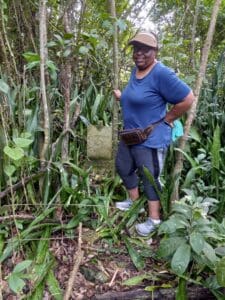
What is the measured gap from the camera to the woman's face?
239 cm

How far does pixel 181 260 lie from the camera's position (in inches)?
78.6

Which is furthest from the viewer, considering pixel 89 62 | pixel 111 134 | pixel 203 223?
pixel 89 62

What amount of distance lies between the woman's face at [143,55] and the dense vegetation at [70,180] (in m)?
0.20

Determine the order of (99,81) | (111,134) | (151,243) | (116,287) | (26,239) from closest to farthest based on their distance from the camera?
(116,287)
(26,239)
(151,243)
(111,134)
(99,81)

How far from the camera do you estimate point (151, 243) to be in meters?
2.59

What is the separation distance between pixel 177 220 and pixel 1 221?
122 centimetres

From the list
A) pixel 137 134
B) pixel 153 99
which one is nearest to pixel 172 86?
pixel 153 99

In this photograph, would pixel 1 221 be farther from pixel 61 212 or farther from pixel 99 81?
pixel 99 81

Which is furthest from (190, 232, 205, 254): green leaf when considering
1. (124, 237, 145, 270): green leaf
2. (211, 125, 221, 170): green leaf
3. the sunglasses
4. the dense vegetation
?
the sunglasses

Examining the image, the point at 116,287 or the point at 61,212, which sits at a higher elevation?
the point at 61,212

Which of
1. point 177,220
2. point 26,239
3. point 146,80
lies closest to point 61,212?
point 26,239

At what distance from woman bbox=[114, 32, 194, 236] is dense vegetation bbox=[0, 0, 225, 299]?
133 millimetres

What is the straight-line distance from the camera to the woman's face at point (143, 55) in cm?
239

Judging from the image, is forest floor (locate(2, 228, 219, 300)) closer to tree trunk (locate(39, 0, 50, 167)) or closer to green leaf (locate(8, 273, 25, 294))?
green leaf (locate(8, 273, 25, 294))
